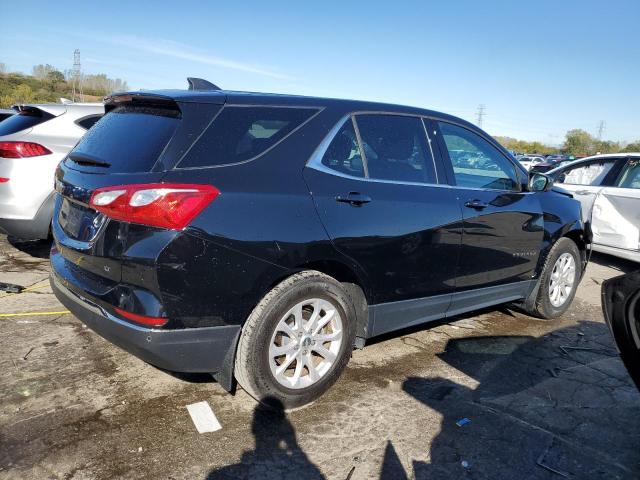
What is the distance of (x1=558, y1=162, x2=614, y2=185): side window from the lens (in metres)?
7.70

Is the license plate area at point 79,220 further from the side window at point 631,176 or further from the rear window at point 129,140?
the side window at point 631,176

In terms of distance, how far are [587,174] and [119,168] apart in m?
7.56

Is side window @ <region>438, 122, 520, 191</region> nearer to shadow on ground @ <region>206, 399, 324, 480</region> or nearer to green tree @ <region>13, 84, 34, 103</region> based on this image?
shadow on ground @ <region>206, 399, 324, 480</region>

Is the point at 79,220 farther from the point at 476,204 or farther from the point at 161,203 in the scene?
the point at 476,204

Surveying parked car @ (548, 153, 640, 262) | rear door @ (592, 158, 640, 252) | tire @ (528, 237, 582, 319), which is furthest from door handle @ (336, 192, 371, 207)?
rear door @ (592, 158, 640, 252)

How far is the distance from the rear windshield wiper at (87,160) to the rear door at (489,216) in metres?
2.27

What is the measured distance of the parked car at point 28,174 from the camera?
506 cm

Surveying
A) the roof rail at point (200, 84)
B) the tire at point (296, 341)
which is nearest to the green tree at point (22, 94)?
the roof rail at point (200, 84)

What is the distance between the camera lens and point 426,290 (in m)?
3.61

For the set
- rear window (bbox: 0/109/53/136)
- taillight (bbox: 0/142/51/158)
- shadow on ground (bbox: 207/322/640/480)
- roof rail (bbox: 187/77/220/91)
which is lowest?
shadow on ground (bbox: 207/322/640/480)

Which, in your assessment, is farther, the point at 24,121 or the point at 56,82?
the point at 56,82

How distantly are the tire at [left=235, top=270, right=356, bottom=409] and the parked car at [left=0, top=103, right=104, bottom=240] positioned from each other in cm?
338

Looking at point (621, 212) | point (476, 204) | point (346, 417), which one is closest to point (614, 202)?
point (621, 212)

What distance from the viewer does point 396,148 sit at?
350 cm
